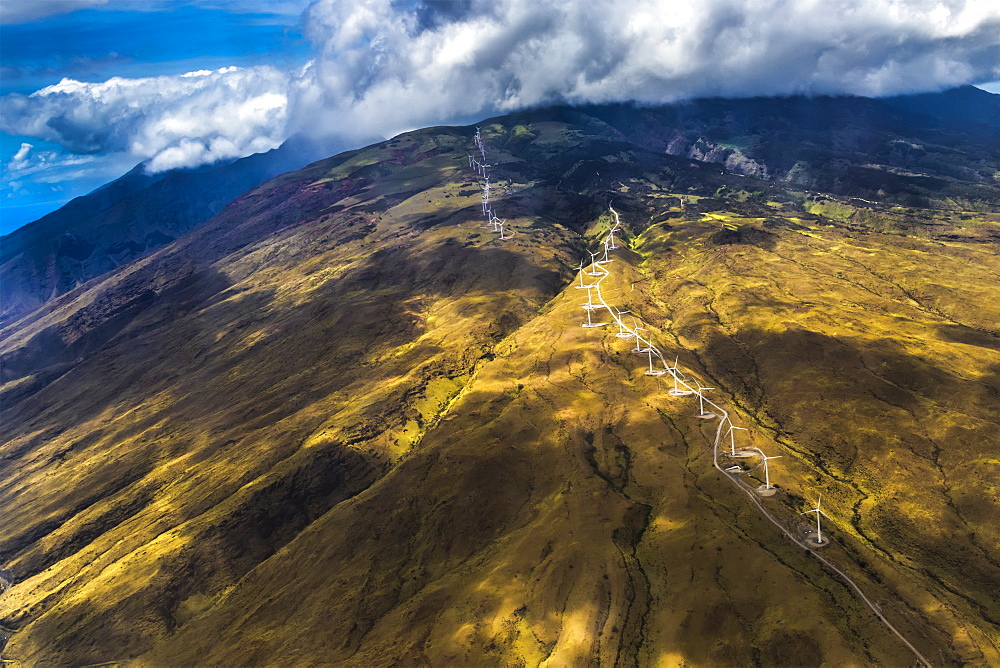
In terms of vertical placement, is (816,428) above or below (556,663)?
below

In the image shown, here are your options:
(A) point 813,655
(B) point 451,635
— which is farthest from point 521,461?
(A) point 813,655

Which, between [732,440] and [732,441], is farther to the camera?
[732,441]

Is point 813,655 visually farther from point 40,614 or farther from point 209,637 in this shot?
point 40,614

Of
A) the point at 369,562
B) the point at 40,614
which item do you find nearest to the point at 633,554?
the point at 369,562

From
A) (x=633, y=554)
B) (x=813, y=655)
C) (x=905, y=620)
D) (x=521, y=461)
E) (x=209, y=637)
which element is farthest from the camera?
(x=521, y=461)

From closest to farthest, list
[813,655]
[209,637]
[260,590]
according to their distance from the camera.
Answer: [813,655], [209,637], [260,590]

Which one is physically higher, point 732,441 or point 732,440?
point 732,440

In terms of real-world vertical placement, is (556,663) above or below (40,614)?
above

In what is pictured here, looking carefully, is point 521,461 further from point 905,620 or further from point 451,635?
point 905,620

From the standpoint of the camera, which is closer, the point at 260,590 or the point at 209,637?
the point at 209,637
